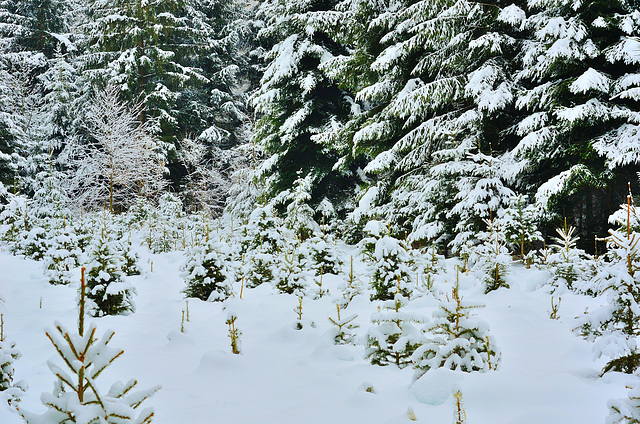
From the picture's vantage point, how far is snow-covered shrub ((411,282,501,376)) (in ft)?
9.53

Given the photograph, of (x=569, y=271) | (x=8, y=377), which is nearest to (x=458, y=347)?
(x=8, y=377)

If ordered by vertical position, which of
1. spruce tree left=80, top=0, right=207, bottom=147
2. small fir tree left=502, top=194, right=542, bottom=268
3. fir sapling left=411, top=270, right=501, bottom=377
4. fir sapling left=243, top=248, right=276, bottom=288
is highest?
spruce tree left=80, top=0, right=207, bottom=147

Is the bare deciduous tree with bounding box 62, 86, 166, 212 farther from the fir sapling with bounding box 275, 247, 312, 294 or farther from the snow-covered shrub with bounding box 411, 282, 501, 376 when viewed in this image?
the snow-covered shrub with bounding box 411, 282, 501, 376

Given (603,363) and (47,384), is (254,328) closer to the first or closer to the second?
(47,384)

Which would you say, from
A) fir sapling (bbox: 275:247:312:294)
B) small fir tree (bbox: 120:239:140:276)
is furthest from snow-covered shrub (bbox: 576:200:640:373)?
small fir tree (bbox: 120:239:140:276)

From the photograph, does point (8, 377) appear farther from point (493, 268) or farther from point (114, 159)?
point (114, 159)

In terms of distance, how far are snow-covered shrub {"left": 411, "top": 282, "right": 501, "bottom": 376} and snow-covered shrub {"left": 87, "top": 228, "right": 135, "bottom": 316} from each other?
362cm

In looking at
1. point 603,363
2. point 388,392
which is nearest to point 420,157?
point 603,363

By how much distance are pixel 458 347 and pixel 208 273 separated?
377cm

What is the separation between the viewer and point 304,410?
2.61 m

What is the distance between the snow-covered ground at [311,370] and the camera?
8.29ft

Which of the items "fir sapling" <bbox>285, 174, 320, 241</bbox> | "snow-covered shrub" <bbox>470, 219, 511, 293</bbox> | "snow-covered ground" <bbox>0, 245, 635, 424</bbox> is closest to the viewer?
"snow-covered ground" <bbox>0, 245, 635, 424</bbox>

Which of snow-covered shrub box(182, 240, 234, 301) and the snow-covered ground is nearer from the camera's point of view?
the snow-covered ground

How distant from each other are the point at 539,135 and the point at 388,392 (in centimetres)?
602
